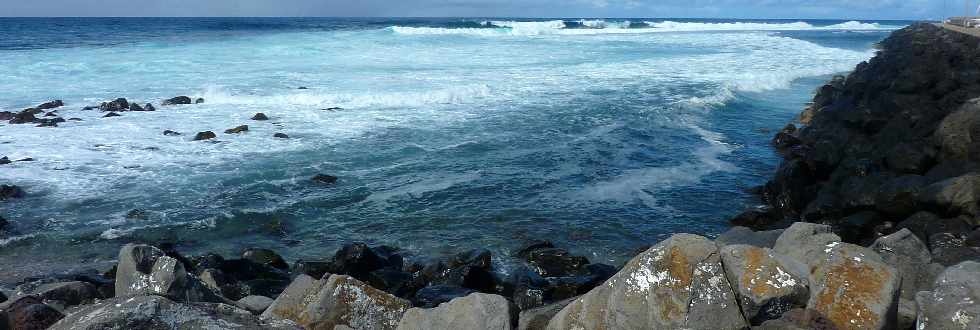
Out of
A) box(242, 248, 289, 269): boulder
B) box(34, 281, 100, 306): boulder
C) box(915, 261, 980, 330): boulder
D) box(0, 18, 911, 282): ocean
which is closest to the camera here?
box(915, 261, 980, 330): boulder

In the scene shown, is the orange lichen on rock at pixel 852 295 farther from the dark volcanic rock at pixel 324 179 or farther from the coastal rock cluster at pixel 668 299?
the dark volcanic rock at pixel 324 179

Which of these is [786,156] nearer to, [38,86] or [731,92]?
[731,92]

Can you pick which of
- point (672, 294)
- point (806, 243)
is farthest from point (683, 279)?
point (806, 243)

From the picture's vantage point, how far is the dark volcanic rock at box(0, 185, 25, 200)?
36.2 ft

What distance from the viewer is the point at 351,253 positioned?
8062 millimetres

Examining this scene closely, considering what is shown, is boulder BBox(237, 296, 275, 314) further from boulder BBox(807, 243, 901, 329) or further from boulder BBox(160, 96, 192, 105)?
boulder BBox(160, 96, 192, 105)

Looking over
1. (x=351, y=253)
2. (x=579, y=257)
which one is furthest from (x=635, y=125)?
(x=351, y=253)

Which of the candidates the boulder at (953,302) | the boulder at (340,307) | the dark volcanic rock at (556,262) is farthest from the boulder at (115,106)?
the boulder at (953,302)

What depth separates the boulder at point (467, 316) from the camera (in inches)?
174

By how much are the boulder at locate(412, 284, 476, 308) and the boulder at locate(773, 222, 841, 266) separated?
3.23 meters

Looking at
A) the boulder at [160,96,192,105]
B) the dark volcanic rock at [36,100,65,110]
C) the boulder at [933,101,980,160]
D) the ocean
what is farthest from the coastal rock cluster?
the dark volcanic rock at [36,100,65,110]

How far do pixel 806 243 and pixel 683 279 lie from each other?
1.27 metres

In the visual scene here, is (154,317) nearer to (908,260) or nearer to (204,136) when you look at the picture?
(908,260)

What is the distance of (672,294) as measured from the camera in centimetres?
413
